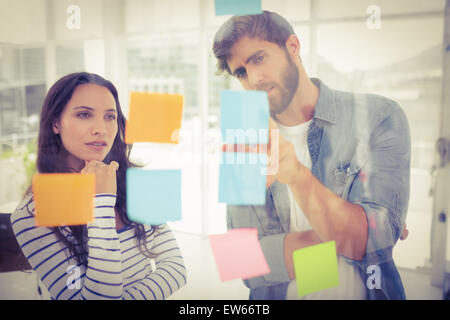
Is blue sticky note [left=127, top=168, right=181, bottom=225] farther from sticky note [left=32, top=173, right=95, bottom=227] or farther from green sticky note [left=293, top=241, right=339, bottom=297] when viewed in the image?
green sticky note [left=293, top=241, right=339, bottom=297]

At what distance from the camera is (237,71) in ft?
4.20

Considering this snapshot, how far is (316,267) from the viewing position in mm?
1283

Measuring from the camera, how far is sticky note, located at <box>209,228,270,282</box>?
131cm

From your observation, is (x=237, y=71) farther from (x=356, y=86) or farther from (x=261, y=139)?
(x=356, y=86)

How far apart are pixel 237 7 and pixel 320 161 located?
0.72 metres

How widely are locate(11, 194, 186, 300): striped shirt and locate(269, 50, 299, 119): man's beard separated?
0.68 meters

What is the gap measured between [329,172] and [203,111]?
1.91 ft

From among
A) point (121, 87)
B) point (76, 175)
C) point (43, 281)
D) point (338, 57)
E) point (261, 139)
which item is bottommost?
point (43, 281)

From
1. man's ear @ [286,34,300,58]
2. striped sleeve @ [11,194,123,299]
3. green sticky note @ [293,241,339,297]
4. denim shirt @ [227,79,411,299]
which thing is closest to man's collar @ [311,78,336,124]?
denim shirt @ [227,79,411,299]

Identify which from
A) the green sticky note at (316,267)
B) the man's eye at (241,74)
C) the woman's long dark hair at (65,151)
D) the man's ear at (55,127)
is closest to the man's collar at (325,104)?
the man's eye at (241,74)

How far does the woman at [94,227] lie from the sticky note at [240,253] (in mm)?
202

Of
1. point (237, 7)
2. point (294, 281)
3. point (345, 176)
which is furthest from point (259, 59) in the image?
point (294, 281)

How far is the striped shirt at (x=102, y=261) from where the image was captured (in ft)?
3.92

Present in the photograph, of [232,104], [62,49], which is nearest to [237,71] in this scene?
[232,104]
